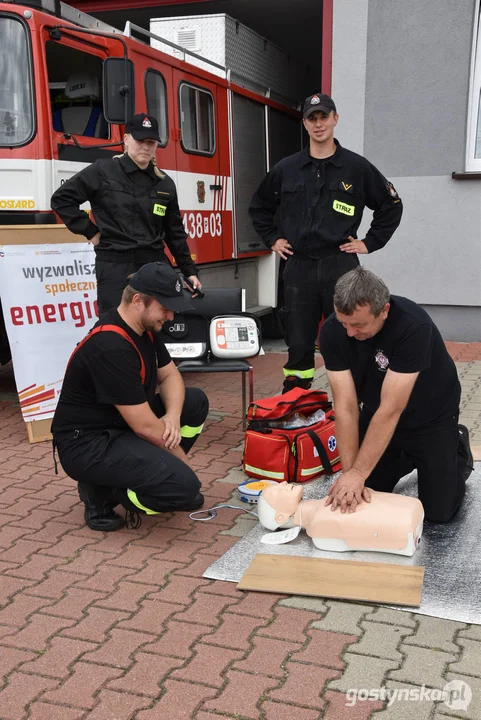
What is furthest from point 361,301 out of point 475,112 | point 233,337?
point 475,112

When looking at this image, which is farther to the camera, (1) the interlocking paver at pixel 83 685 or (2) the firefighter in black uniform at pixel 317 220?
(2) the firefighter in black uniform at pixel 317 220

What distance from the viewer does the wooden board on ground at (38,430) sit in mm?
5184

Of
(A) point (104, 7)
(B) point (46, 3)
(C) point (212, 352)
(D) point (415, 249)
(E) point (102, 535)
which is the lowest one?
(E) point (102, 535)

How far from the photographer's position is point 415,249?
802 centimetres

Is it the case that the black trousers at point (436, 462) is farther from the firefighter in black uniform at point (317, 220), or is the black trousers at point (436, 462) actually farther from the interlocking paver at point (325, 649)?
the firefighter in black uniform at point (317, 220)

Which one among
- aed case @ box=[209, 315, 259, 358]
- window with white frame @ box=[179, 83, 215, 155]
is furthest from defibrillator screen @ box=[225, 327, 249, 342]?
window with white frame @ box=[179, 83, 215, 155]

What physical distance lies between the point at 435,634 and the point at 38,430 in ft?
10.4

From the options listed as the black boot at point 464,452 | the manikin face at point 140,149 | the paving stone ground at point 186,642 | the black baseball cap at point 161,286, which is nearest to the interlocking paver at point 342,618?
the paving stone ground at point 186,642

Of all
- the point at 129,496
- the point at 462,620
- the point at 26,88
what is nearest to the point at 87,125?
the point at 26,88

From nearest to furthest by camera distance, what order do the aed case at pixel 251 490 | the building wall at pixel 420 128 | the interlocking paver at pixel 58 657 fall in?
the interlocking paver at pixel 58 657, the aed case at pixel 251 490, the building wall at pixel 420 128

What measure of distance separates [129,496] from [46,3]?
143 inches

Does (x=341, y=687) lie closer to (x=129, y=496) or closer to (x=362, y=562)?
(x=362, y=562)

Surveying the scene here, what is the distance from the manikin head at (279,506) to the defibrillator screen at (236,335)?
187 centimetres

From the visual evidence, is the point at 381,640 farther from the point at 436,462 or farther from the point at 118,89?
the point at 118,89
